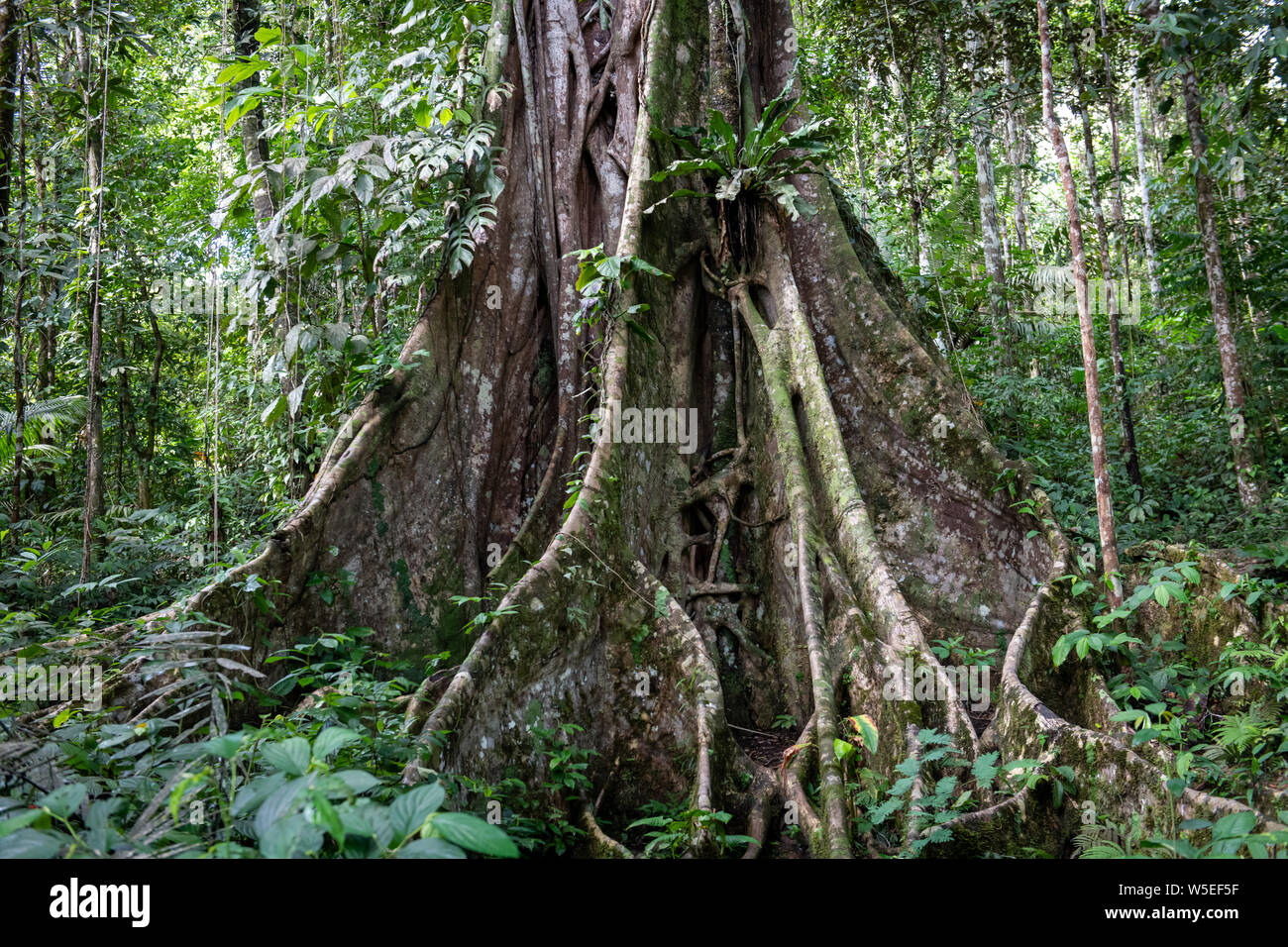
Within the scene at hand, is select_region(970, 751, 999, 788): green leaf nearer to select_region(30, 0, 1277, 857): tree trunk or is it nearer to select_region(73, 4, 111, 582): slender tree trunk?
select_region(30, 0, 1277, 857): tree trunk

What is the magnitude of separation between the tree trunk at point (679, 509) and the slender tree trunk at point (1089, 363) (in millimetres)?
130

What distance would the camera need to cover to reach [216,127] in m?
10.0

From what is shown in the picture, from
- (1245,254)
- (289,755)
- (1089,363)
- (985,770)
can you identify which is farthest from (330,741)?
(1245,254)

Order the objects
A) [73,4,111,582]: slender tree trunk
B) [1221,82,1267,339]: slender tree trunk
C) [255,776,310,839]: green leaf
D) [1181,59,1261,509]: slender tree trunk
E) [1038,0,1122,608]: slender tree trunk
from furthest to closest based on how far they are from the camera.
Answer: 1. [1221,82,1267,339]: slender tree trunk
2. [1181,59,1261,509]: slender tree trunk
3. [73,4,111,582]: slender tree trunk
4. [1038,0,1122,608]: slender tree trunk
5. [255,776,310,839]: green leaf

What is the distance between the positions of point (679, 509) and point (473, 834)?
12.5ft

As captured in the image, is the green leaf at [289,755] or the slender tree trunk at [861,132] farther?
the slender tree trunk at [861,132]

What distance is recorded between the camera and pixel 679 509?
5.32 meters

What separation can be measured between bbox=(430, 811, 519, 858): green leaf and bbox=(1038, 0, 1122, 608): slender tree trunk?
11.1ft

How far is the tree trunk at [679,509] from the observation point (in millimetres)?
3656

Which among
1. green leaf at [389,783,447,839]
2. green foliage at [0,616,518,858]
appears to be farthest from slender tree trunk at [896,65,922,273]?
green leaf at [389,783,447,839]

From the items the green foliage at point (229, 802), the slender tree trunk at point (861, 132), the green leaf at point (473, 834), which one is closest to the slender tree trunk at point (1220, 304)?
the slender tree trunk at point (861, 132)

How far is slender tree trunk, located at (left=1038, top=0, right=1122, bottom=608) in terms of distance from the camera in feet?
13.3

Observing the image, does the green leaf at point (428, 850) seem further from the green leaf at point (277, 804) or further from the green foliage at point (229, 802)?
the green leaf at point (277, 804)

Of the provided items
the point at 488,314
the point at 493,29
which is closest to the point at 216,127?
the point at 493,29
